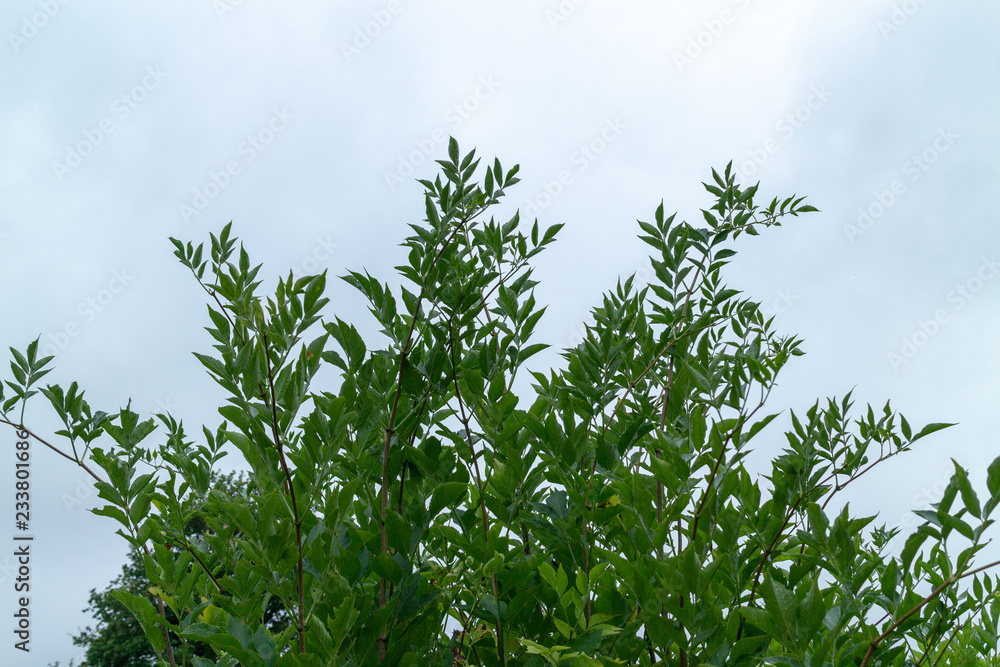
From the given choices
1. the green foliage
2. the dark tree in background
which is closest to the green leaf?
the green foliage

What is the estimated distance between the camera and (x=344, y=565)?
5.89 ft

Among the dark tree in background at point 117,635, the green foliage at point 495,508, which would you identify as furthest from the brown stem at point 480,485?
the dark tree in background at point 117,635

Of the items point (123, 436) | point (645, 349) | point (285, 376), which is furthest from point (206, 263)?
point (645, 349)

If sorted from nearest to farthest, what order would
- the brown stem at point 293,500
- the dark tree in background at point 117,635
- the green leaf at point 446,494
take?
the brown stem at point 293,500, the green leaf at point 446,494, the dark tree in background at point 117,635

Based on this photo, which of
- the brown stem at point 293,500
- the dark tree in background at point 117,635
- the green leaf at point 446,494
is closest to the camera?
the brown stem at point 293,500

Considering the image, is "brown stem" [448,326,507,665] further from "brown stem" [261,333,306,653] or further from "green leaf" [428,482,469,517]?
"brown stem" [261,333,306,653]

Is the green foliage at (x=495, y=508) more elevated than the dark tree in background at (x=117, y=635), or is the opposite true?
the dark tree in background at (x=117, y=635)

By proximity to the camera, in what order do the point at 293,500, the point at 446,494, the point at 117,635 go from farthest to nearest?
the point at 117,635 → the point at 446,494 → the point at 293,500

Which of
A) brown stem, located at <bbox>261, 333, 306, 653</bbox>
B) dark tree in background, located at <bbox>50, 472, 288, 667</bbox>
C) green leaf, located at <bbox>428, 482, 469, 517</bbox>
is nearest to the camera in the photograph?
brown stem, located at <bbox>261, 333, 306, 653</bbox>

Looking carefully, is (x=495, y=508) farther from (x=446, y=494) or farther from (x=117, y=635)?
(x=117, y=635)

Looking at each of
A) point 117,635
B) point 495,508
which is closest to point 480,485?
point 495,508

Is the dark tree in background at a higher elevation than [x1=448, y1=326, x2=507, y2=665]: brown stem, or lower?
higher

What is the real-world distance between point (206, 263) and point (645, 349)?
1641mm

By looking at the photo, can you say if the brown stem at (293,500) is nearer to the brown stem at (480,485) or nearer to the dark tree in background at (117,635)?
the brown stem at (480,485)
